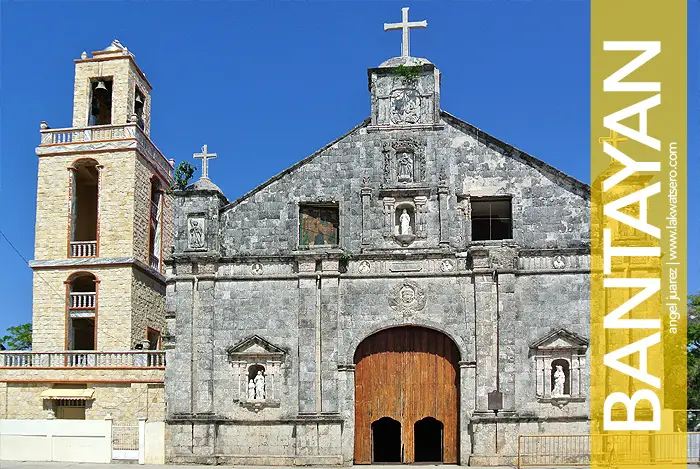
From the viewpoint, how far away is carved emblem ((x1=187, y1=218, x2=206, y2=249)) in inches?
1080

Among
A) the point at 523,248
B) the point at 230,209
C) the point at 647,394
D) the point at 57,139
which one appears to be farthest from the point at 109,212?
the point at 647,394

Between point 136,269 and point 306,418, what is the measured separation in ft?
32.4

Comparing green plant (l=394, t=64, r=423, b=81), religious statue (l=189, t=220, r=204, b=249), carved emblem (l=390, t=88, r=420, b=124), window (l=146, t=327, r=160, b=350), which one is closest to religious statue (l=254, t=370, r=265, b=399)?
religious statue (l=189, t=220, r=204, b=249)

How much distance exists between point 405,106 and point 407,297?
19.7ft

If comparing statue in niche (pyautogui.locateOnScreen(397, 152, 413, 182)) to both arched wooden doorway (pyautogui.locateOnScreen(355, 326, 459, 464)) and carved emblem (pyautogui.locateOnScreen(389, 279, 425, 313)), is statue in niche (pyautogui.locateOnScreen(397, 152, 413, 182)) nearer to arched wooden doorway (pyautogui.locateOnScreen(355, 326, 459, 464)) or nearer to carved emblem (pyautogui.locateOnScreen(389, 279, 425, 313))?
carved emblem (pyautogui.locateOnScreen(389, 279, 425, 313))

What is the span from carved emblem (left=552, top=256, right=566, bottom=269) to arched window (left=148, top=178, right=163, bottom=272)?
15.9m

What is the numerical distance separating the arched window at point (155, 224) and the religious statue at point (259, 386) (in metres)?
9.71

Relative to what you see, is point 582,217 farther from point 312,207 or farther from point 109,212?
point 109,212

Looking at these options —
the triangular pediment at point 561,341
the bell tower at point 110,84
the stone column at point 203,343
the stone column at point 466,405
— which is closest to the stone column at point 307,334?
the stone column at point 203,343

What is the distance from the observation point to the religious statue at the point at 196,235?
2744 centimetres

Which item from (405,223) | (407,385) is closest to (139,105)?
(405,223)

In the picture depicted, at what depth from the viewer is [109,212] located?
32.6m

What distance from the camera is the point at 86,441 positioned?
87.1 feet

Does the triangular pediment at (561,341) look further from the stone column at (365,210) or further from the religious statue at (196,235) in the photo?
the religious statue at (196,235)
